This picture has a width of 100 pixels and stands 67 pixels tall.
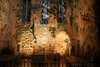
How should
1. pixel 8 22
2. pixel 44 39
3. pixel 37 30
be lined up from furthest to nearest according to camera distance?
pixel 37 30, pixel 44 39, pixel 8 22

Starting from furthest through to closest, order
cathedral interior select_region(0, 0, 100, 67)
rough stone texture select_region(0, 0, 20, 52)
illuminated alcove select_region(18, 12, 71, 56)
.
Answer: illuminated alcove select_region(18, 12, 71, 56) < cathedral interior select_region(0, 0, 100, 67) < rough stone texture select_region(0, 0, 20, 52)

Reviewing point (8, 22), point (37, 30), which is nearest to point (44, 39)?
point (37, 30)

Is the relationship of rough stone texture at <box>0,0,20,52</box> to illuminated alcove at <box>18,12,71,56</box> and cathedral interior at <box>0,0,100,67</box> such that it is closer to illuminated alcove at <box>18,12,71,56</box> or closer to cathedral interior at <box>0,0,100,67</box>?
cathedral interior at <box>0,0,100,67</box>

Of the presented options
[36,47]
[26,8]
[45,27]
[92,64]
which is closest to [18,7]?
[26,8]

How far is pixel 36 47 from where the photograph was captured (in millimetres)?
11141

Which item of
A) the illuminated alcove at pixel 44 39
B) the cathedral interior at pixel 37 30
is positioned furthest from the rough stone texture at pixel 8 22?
the illuminated alcove at pixel 44 39

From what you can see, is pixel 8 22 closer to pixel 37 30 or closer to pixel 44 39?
pixel 37 30

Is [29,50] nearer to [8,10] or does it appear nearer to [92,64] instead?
[8,10]

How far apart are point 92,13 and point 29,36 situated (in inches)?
275

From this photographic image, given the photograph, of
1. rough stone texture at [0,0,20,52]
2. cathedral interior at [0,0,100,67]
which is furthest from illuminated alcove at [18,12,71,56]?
rough stone texture at [0,0,20,52]

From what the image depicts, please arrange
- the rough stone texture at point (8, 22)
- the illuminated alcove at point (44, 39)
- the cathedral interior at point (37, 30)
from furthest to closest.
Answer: the illuminated alcove at point (44, 39), the cathedral interior at point (37, 30), the rough stone texture at point (8, 22)

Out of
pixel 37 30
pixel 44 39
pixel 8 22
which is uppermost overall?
pixel 8 22

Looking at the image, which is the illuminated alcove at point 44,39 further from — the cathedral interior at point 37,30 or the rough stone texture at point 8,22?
the rough stone texture at point 8,22

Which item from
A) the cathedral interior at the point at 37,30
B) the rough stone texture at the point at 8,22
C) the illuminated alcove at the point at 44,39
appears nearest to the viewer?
the rough stone texture at the point at 8,22
